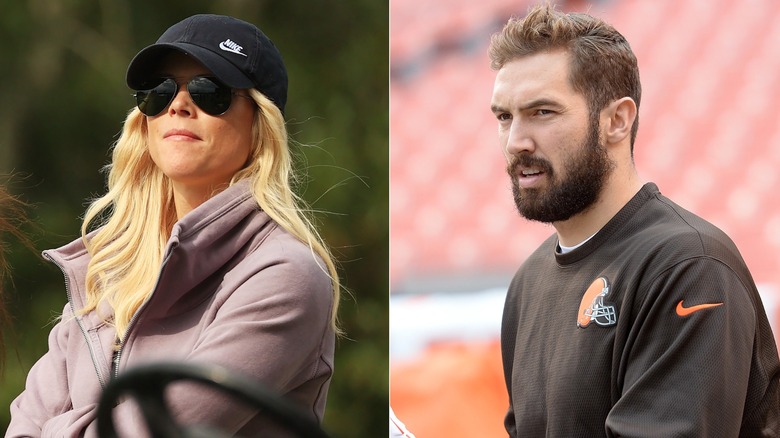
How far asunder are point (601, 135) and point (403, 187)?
2.92 ft

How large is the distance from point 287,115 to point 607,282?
15.9ft

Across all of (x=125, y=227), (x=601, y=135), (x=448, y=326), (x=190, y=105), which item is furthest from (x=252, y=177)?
(x=448, y=326)

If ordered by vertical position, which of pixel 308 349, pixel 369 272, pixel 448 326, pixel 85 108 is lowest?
pixel 369 272

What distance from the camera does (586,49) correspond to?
6.67ft

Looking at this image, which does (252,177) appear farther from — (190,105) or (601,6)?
(601,6)

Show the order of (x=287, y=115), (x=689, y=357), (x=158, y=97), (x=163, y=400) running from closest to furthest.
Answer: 1. (x=163, y=400)
2. (x=689, y=357)
3. (x=158, y=97)
4. (x=287, y=115)

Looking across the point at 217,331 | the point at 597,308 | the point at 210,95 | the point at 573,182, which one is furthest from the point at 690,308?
the point at 210,95

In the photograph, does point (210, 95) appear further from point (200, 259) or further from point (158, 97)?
point (200, 259)

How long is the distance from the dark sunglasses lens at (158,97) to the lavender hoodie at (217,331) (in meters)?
0.21

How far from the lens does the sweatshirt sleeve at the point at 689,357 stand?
1.74 metres

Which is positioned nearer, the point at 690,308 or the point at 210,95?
the point at 690,308

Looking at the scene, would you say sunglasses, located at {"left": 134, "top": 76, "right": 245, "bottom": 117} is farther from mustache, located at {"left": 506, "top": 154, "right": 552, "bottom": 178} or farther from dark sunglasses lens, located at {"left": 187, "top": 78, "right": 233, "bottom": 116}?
mustache, located at {"left": 506, "top": 154, "right": 552, "bottom": 178}

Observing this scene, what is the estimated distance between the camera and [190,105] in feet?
6.85

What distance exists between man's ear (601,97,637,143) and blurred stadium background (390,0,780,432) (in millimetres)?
398
